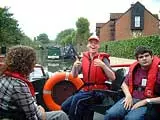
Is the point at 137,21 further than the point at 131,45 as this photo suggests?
Yes

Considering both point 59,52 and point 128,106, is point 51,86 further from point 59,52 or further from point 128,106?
point 59,52

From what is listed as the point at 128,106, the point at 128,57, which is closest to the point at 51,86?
the point at 128,106

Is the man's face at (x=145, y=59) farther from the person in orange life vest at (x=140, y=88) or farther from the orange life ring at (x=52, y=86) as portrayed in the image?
the orange life ring at (x=52, y=86)

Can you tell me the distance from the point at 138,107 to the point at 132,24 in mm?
72659

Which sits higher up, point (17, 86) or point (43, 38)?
point (43, 38)

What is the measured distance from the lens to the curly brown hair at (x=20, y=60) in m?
3.99

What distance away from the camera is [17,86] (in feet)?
12.9

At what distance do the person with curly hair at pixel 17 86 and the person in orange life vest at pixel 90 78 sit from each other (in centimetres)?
191

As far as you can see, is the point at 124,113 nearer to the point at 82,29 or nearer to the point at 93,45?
the point at 93,45

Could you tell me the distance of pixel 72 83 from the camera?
24.1 feet

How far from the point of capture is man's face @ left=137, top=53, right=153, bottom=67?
208 inches

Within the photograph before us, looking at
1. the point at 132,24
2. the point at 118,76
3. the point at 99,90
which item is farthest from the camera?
the point at 132,24

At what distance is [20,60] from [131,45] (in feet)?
141

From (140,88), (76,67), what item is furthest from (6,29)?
(140,88)
